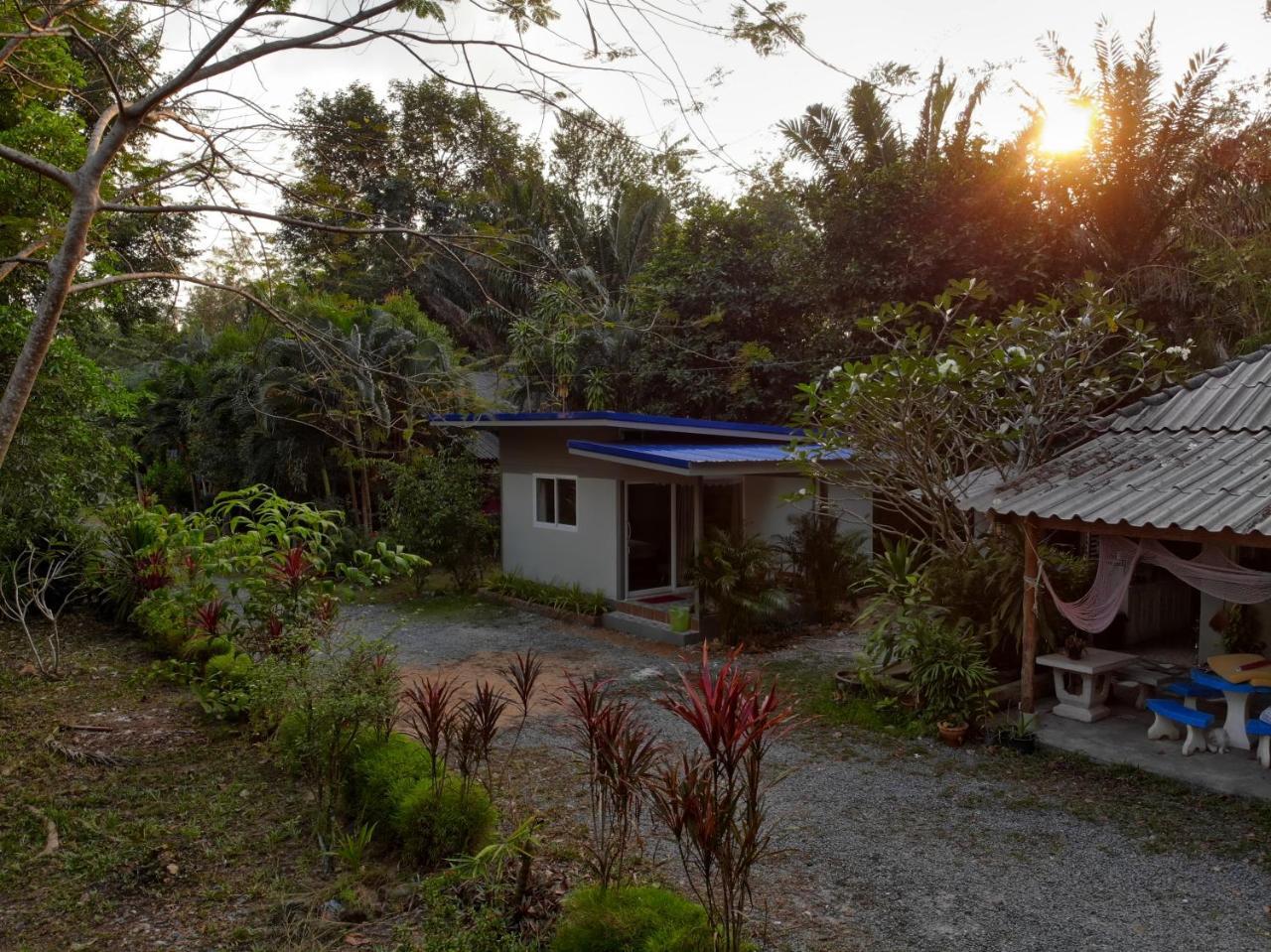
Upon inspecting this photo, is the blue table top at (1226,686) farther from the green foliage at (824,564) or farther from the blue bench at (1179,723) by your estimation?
the green foliage at (824,564)

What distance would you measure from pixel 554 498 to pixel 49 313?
9.36 m

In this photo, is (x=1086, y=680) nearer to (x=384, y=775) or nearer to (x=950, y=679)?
(x=950, y=679)

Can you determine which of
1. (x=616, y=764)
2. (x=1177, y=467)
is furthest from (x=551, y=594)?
(x=616, y=764)

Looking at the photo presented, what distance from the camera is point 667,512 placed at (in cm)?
1321

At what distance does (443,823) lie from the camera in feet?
15.6

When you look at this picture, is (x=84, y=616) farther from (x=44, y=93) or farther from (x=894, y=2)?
(x=894, y=2)

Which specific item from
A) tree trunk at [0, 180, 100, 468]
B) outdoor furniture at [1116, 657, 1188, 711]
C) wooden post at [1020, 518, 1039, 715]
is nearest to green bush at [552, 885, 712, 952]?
tree trunk at [0, 180, 100, 468]

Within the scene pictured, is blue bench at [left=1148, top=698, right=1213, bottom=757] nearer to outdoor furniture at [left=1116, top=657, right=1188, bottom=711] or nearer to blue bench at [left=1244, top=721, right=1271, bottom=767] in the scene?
blue bench at [left=1244, top=721, right=1271, bottom=767]

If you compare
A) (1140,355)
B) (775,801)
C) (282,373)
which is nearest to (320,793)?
(775,801)

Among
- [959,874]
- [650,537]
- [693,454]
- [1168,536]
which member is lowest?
[959,874]

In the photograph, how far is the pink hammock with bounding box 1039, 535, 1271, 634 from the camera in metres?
6.74

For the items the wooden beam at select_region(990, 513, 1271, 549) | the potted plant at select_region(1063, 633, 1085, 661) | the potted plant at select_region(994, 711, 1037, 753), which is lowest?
the potted plant at select_region(994, 711, 1037, 753)

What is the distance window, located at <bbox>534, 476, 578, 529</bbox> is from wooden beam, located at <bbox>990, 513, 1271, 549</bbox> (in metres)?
7.20

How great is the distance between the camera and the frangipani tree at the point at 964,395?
772cm
